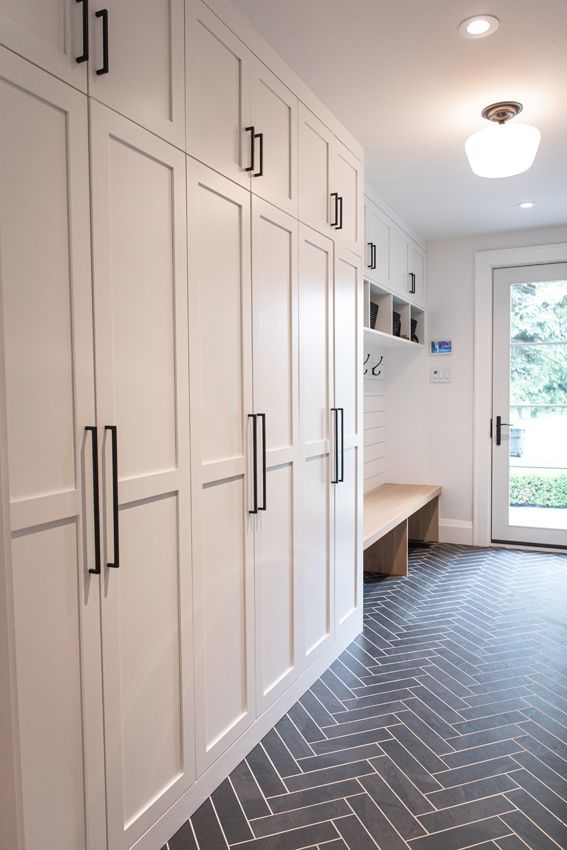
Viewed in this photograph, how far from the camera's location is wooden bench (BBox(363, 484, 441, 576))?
414 cm

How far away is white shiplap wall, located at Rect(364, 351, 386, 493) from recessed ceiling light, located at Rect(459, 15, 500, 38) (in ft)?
9.83

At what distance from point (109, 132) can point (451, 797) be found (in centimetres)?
229

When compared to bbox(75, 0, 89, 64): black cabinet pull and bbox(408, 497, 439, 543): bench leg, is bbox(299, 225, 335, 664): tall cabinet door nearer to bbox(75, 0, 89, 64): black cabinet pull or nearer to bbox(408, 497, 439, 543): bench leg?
bbox(75, 0, 89, 64): black cabinet pull

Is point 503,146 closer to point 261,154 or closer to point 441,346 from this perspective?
point 261,154

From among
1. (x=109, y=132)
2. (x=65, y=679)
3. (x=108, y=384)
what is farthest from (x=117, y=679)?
(x=109, y=132)

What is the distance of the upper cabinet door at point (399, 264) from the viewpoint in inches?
181

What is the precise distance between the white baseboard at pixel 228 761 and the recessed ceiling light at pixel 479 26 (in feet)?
8.94

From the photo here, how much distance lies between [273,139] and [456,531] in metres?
4.10

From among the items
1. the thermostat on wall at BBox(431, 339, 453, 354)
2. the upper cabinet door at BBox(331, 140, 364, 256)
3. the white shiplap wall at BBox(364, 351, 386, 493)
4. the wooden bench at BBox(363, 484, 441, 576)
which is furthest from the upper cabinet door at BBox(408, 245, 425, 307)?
the upper cabinet door at BBox(331, 140, 364, 256)

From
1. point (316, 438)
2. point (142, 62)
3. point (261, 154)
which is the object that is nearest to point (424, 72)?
point (261, 154)

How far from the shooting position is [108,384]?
157 cm

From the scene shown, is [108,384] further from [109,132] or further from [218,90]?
[218,90]

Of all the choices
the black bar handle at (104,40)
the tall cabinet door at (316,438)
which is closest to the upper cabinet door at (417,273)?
the tall cabinet door at (316,438)

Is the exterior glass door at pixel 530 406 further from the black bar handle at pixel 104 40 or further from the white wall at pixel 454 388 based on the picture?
the black bar handle at pixel 104 40
